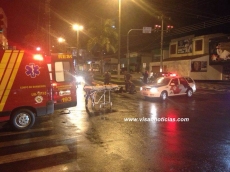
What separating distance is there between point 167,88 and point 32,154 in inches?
460

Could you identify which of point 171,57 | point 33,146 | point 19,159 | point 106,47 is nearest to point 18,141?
point 33,146

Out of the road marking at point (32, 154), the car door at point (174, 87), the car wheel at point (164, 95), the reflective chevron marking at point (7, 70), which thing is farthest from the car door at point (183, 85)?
the road marking at point (32, 154)

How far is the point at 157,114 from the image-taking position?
11.3 meters

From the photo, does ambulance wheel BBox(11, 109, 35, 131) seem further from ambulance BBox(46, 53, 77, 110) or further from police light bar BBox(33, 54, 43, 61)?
police light bar BBox(33, 54, 43, 61)

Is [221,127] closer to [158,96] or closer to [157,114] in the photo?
[157,114]

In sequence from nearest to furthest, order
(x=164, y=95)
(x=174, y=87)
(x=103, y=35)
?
(x=164, y=95)
(x=174, y=87)
(x=103, y=35)

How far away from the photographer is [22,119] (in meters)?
8.27

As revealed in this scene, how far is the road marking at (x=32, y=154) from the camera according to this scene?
5704 millimetres

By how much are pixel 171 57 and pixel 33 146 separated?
4137 centimetres

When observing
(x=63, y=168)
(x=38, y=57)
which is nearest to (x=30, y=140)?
(x=63, y=168)

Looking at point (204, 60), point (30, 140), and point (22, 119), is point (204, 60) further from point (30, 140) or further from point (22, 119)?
point (30, 140)

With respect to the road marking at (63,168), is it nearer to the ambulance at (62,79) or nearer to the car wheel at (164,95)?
the ambulance at (62,79)

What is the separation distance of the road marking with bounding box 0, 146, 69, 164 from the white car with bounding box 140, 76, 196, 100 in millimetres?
10180

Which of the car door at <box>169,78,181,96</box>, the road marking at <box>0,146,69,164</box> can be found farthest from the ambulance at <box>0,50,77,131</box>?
the car door at <box>169,78,181,96</box>
